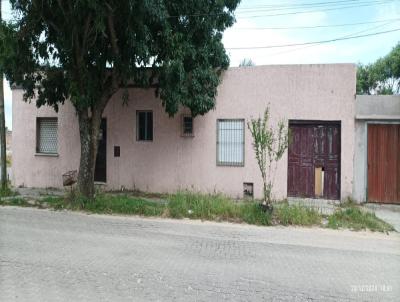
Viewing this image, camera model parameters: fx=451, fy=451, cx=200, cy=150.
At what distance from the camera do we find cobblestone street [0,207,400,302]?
5.37 metres

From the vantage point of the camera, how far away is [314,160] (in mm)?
13000

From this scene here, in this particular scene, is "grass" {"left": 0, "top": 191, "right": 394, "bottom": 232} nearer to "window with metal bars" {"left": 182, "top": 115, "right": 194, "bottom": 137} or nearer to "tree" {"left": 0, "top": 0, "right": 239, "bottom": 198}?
"tree" {"left": 0, "top": 0, "right": 239, "bottom": 198}

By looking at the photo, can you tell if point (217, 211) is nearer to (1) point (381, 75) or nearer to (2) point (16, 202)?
(2) point (16, 202)

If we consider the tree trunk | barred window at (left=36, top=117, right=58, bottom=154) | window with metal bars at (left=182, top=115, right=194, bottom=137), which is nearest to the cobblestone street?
the tree trunk

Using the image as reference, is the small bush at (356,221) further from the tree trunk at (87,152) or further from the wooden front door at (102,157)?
the wooden front door at (102,157)

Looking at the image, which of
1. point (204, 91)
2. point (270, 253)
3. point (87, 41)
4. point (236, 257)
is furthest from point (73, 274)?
point (204, 91)

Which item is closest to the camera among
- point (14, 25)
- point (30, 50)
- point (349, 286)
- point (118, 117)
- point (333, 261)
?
point (349, 286)

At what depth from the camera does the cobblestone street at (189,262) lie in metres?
5.37

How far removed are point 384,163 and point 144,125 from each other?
7463mm

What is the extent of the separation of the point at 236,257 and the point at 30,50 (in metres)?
8.48

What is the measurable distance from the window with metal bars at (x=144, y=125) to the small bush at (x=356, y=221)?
676 cm

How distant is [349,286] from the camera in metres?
5.75

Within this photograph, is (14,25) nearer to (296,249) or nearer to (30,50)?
(30,50)

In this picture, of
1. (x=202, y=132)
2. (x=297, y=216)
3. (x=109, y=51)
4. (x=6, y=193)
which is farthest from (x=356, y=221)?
(x=6, y=193)
